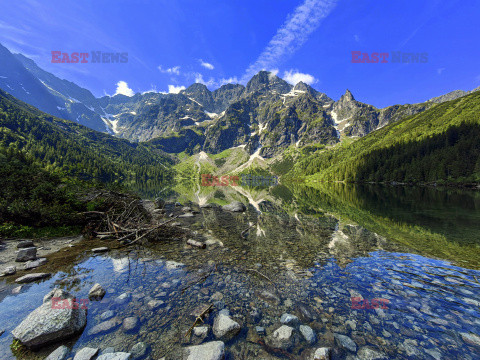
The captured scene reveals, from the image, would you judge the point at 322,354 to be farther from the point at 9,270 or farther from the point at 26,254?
the point at 26,254

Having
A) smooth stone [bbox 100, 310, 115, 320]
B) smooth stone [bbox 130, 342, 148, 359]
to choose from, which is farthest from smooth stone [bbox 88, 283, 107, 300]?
smooth stone [bbox 130, 342, 148, 359]

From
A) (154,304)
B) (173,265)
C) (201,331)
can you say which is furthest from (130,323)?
(173,265)

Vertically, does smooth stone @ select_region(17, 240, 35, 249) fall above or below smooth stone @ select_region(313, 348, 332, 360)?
above

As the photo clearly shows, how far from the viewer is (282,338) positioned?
5488 mm

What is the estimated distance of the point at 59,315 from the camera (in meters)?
5.44

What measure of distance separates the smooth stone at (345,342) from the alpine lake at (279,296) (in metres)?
0.04

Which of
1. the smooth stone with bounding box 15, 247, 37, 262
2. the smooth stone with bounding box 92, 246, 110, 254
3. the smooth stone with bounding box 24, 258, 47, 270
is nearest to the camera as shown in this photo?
the smooth stone with bounding box 24, 258, 47, 270

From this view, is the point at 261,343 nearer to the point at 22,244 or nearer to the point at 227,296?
the point at 227,296

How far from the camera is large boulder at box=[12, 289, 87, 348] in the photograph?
15.8ft

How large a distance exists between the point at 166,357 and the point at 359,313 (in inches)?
269

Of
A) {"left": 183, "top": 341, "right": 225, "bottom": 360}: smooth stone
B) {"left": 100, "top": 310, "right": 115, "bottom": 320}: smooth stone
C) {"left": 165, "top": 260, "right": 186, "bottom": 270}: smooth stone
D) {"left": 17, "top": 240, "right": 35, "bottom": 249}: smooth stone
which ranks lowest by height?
{"left": 165, "top": 260, "right": 186, "bottom": 270}: smooth stone

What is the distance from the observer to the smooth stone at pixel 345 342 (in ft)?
17.1

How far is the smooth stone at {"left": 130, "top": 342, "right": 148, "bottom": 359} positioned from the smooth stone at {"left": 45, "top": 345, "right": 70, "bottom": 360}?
5.17 ft

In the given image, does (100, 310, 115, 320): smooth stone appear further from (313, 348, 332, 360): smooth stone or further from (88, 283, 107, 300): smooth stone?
(313, 348, 332, 360): smooth stone
